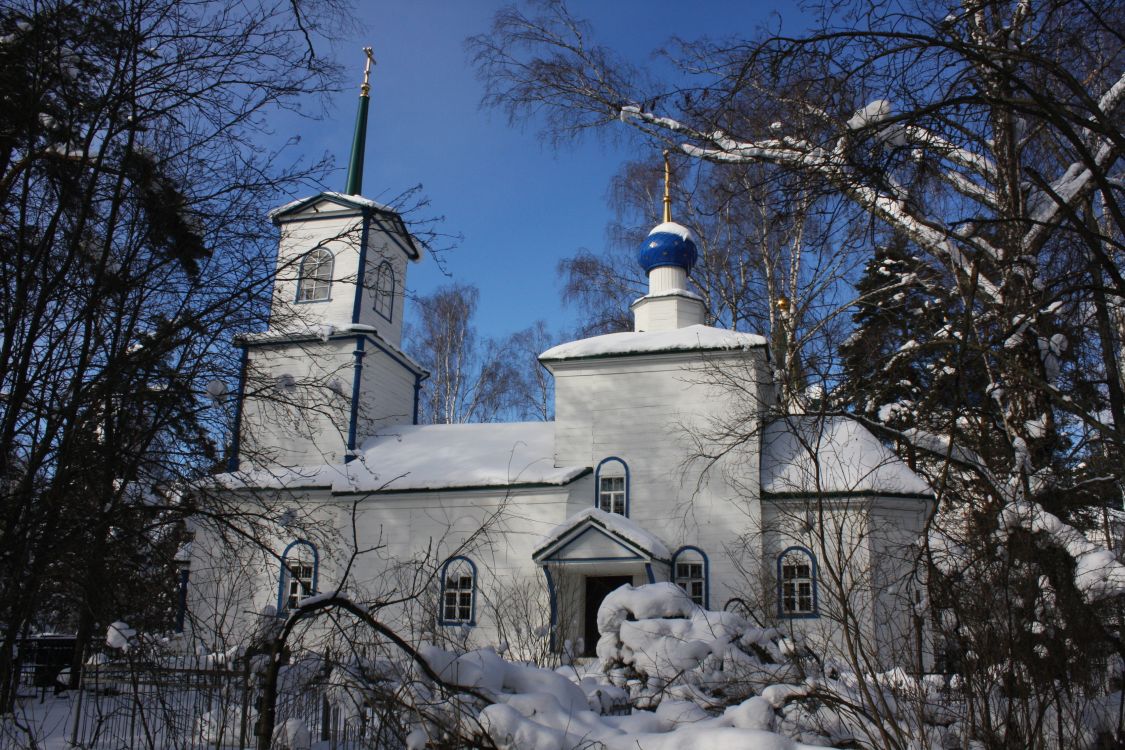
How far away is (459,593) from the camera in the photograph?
1564 centimetres

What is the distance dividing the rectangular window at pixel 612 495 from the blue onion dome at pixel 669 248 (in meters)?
5.31

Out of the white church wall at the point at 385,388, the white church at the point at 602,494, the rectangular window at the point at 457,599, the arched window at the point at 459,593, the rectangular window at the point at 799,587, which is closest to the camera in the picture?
the white church at the point at 602,494

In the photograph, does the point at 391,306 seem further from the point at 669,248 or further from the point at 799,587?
the point at 799,587

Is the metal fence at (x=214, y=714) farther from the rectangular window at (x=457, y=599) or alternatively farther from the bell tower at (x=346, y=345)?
the bell tower at (x=346, y=345)

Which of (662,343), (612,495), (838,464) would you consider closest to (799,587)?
(838,464)

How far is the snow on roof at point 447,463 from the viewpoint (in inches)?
637

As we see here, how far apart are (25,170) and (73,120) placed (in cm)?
40

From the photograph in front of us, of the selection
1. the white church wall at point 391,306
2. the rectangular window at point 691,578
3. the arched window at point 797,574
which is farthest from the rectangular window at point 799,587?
the white church wall at point 391,306

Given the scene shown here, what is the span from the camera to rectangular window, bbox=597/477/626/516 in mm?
15828

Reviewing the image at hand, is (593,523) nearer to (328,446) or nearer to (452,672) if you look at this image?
(328,446)

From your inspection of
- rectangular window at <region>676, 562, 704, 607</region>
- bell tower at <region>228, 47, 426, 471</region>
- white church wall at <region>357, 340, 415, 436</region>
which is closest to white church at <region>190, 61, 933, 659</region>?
rectangular window at <region>676, 562, 704, 607</region>

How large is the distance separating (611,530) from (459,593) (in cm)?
332

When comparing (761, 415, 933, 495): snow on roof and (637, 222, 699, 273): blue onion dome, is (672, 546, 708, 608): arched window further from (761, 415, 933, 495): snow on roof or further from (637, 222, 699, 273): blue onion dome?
(637, 222, 699, 273): blue onion dome

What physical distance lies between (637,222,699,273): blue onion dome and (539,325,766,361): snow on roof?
223 centimetres
